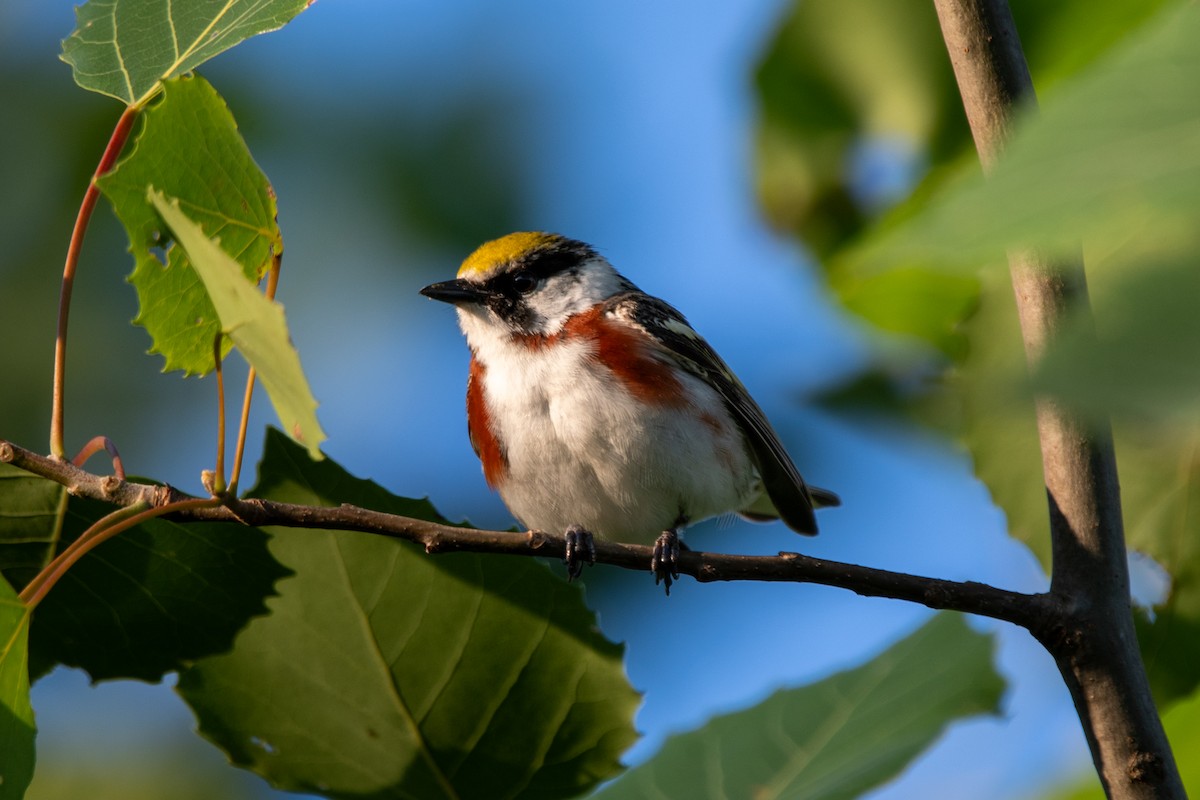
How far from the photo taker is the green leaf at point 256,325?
1318 mm

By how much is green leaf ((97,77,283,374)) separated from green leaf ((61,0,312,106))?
155 mm

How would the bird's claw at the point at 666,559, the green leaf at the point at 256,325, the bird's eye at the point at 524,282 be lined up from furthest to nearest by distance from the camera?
the bird's eye at the point at 524,282 → the bird's claw at the point at 666,559 → the green leaf at the point at 256,325

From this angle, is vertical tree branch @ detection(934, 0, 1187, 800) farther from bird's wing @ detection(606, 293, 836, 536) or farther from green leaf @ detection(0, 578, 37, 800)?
bird's wing @ detection(606, 293, 836, 536)

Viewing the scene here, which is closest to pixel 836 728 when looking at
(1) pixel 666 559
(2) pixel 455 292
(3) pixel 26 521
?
(1) pixel 666 559

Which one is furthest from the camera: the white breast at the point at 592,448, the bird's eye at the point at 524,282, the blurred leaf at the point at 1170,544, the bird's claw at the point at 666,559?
the bird's eye at the point at 524,282

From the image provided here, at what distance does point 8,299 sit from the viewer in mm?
6129

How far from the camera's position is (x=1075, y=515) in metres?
1.97

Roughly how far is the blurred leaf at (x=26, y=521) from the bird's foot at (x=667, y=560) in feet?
3.32

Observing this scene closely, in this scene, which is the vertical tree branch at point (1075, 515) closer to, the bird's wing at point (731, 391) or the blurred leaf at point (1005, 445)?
the blurred leaf at point (1005, 445)

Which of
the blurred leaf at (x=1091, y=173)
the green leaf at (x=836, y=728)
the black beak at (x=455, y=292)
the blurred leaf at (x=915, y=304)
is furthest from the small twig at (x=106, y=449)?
the black beak at (x=455, y=292)

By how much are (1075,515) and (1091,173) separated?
5.37 feet

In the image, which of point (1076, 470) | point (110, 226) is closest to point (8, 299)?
point (110, 226)

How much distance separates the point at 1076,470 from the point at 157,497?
1466mm

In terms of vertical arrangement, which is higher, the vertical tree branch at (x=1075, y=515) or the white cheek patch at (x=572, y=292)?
the white cheek patch at (x=572, y=292)
